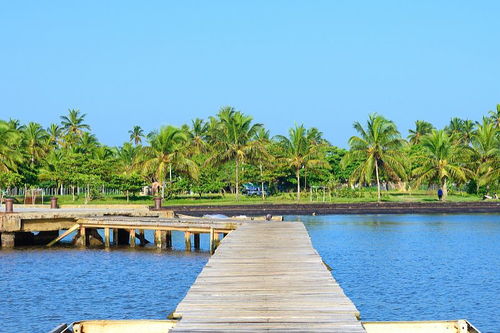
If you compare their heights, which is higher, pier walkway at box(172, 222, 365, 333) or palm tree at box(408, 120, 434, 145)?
palm tree at box(408, 120, 434, 145)

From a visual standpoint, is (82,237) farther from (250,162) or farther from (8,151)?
(250,162)

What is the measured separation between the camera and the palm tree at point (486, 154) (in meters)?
75.5

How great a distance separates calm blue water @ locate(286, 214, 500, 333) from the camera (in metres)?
20.8

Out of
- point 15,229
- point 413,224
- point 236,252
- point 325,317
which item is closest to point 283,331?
point 325,317

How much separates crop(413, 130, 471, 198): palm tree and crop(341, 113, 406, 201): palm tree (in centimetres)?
304

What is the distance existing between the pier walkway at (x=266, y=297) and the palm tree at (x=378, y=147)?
55839mm

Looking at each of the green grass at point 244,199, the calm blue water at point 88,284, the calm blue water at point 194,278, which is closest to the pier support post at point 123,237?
the calm blue water at point 194,278

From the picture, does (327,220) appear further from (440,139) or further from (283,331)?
(283,331)

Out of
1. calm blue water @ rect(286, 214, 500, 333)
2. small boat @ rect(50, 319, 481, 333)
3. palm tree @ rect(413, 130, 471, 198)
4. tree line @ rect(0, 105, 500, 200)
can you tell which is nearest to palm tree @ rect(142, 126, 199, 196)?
tree line @ rect(0, 105, 500, 200)

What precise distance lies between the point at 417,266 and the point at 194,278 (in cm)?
984

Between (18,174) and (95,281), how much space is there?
165 feet

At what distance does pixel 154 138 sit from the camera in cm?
7712

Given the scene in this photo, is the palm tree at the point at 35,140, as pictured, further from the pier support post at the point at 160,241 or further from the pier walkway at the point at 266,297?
the pier walkway at the point at 266,297

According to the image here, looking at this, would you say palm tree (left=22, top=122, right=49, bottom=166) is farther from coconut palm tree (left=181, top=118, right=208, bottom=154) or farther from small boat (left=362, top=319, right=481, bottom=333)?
small boat (left=362, top=319, right=481, bottom=333)
